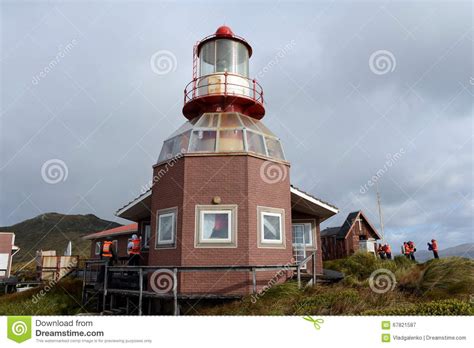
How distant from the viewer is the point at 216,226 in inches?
492

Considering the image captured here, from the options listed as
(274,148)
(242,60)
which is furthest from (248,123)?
(242,60)

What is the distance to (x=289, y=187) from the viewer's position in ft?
46.9

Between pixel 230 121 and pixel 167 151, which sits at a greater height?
pixel 230 121

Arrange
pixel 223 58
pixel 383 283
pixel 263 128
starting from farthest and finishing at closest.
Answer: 1. pixel 223 58
2. pixel 263 128
3. pixel 383 283

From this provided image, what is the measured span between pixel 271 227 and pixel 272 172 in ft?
6.96

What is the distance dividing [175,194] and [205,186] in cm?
122

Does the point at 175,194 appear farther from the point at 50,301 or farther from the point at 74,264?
the point at 74,264

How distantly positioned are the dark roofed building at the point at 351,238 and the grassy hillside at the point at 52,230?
2618 inches

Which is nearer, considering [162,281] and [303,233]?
[162,281]

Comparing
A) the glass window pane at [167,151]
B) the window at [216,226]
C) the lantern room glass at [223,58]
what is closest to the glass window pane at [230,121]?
the glass window pane at [167,151]

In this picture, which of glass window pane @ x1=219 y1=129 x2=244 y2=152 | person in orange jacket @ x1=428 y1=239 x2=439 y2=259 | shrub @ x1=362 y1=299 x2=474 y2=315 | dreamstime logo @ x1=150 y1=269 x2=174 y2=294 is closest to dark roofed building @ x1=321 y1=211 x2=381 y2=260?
person in orange jacket @ x1=428 y1=239 x2=439 y2=259
